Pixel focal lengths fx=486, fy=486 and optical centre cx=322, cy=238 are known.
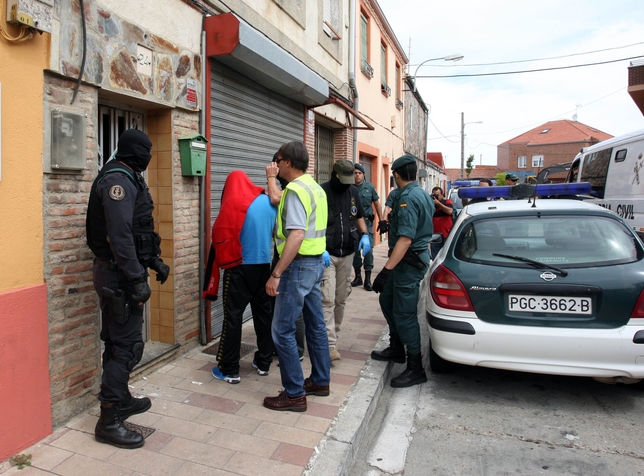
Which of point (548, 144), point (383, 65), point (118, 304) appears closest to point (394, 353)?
point (118, 304)

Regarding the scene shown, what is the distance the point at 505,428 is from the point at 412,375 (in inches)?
36.5

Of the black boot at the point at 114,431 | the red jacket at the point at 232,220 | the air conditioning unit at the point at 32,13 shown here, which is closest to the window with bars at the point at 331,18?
the red jacket at the point at 232,220

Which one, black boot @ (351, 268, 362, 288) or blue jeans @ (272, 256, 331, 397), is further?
black boot @ (351, 268, 362, 288)

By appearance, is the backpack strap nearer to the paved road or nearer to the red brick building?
the paved road

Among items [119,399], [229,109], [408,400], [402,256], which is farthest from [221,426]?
[229,109]

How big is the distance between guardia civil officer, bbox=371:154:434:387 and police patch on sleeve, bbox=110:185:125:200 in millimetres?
2140

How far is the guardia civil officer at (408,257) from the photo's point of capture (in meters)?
3.96

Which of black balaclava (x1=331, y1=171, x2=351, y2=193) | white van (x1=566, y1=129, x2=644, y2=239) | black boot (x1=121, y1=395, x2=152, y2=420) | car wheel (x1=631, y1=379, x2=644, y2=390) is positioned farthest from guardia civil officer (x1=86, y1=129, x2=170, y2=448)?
white van (x1=566, y1=129, x2=644, y2=239)

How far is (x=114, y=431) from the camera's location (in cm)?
291

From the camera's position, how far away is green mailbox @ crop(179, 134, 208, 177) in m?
4.33

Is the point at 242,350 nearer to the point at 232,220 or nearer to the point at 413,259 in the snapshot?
the point at 232,220

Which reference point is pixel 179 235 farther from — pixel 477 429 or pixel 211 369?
pixel 477 429

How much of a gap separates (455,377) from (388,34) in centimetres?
1263

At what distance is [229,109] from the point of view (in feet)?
17.5
